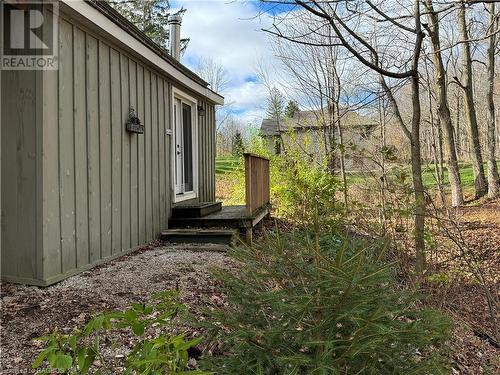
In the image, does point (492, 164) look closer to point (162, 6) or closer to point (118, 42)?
point (118, 42)

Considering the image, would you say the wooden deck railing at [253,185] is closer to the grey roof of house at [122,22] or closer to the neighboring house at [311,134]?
the neighboring house at [311,134]

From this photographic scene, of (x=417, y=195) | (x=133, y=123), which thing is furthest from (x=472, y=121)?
(x=133, y=123)

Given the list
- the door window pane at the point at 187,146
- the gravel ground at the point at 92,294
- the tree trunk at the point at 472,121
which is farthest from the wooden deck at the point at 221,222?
the tree trunk at the point at 472,121

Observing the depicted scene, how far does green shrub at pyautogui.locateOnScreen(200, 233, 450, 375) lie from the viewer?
1436 mm

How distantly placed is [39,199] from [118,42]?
2.12 metres

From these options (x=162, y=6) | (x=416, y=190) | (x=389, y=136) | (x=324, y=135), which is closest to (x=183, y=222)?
(x=416, y=190)

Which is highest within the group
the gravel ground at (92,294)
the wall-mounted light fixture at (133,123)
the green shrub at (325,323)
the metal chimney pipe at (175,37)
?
the metal chimney pipe at (175,37)

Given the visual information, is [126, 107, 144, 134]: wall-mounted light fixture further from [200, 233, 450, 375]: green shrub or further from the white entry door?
[200, 233, 450, 375]: green shrub

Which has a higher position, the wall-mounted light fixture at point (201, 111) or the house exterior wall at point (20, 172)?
the wall-mounted light fixture at point (201, 111)

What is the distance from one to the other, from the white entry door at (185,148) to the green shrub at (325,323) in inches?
199

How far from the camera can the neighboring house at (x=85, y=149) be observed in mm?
3594

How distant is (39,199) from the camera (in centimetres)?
355

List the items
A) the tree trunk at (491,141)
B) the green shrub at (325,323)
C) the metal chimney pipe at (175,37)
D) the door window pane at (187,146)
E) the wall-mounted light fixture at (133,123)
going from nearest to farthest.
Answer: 1. the green shrub at (325,323)
2. the wall-mounted light fixture at (133,123)
3. the door window pane at (187,146)
4. the metal chimney pipe at (175,37)
5. the tree trunk at (491,141)

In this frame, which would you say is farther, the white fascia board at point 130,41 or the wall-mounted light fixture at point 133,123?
the wall-mounted light fixture at point 133,123
